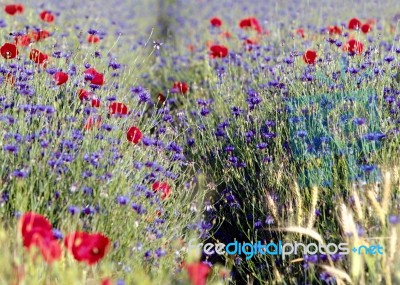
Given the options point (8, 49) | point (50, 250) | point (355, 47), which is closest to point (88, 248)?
point (50, 250)

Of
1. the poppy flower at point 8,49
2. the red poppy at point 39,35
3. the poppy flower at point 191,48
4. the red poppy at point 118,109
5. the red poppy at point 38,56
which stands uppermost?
the poppy flower at point 8,49

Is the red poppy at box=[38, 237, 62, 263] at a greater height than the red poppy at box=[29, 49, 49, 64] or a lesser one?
lesser

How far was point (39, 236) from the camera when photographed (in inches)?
84.2

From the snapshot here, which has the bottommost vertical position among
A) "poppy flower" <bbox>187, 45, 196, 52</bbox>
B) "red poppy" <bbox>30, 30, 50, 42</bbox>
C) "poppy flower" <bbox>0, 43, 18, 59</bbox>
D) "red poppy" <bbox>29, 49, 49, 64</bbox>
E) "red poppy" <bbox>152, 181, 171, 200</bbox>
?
"poppy flower" <bbox>187, 45, 196, 52</bbox>

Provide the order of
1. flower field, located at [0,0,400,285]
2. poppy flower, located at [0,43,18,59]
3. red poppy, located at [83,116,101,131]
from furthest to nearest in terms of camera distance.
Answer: poppy flower, located at [0,43,18,59]
red poppy, located at [83,116,101,131]
flower field, located at [0,0,400,285]

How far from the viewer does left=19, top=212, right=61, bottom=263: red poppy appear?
2.10m

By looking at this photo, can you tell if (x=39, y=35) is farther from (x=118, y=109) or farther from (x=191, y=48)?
(x=191, y=48)

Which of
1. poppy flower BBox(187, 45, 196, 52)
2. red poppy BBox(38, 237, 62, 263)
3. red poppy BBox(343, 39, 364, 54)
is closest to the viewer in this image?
red poppy BBox(38, 237, 62, 263)

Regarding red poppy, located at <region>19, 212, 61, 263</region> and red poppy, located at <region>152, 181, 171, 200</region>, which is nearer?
red poppy, located at <region>19, 212, 61, 263</region>

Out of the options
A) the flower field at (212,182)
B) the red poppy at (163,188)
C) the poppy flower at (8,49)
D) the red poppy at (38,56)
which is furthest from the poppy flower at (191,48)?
the red poppy at (163,188)

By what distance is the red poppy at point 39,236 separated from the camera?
210 centimetres

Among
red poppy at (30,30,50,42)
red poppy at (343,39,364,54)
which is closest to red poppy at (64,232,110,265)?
red poppy at (343,39,364,54)

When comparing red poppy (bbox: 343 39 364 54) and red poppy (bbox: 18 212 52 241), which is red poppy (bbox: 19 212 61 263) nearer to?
red poppy (bbox: 18 212 52 241)

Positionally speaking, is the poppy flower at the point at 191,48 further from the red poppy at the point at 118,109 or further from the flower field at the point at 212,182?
the red poppy at the point at 118,109
